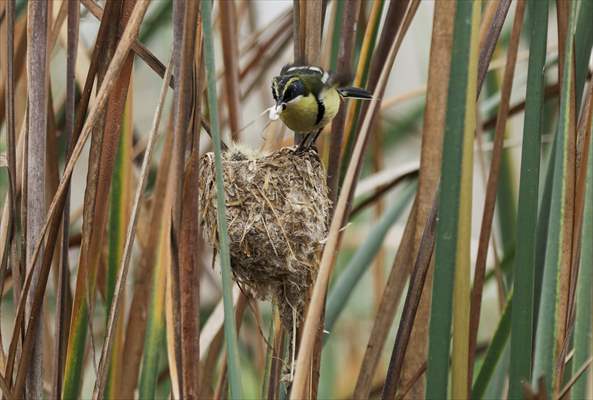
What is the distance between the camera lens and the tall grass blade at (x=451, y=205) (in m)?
0.90

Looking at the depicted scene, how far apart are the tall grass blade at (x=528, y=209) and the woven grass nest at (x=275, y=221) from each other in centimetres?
39

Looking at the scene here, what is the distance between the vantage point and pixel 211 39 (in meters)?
0.95

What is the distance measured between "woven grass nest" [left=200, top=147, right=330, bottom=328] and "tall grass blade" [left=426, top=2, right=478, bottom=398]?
390 millimetres

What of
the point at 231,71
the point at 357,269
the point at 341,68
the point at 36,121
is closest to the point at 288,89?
the point at 231,71

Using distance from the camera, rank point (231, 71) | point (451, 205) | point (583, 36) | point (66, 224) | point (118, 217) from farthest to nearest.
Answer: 1. point (231, 71)
2. point (118, 217)
3. point (66, 224)
4. point (583, 36)
5. point (451, 205)

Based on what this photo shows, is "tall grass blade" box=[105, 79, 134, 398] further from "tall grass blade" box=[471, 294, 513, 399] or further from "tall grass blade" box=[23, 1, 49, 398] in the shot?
"tall grass blade" box=[471, 294, 513, 399]

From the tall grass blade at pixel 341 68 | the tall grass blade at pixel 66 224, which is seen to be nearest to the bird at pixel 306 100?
the tall grass blade at pixel 341 68

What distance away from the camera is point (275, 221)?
1.48 metres

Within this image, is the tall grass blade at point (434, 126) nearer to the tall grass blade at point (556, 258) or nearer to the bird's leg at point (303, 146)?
the bird's leg at point (303, 146)

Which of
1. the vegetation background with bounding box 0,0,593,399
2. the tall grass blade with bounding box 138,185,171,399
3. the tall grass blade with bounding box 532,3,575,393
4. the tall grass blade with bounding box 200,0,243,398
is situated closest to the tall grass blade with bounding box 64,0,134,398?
the vegetation background with bounding box 0,0,593,399

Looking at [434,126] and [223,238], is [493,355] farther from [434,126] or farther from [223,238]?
[223,238]

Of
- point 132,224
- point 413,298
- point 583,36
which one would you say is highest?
point 583,36

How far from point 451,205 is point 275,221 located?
1.93ft

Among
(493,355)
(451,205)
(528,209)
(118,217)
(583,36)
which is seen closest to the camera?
(451,205)
